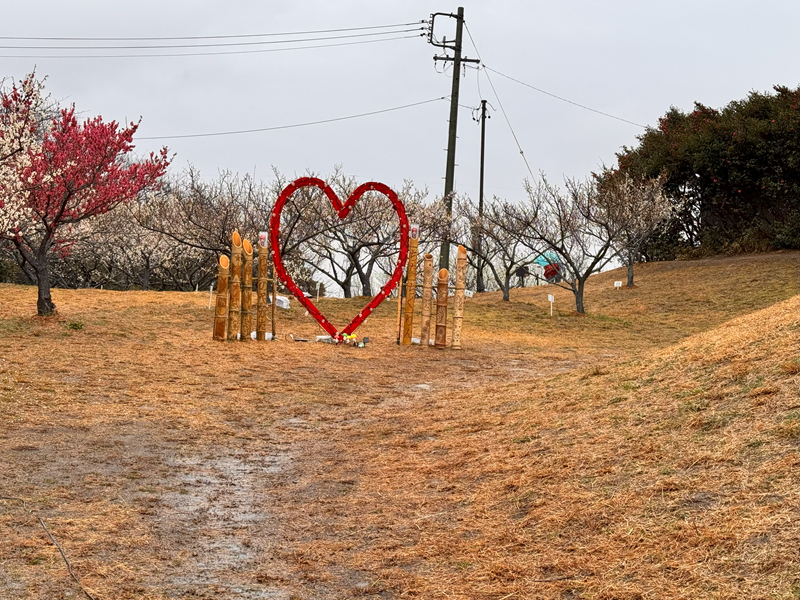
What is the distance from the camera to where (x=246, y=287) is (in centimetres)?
1549

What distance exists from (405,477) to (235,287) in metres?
8.95

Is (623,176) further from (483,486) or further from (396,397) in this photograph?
(483,486)

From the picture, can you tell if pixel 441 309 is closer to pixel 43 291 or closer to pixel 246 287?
pixel 246 287

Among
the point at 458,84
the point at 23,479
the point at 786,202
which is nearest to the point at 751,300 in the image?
the point at 786,202

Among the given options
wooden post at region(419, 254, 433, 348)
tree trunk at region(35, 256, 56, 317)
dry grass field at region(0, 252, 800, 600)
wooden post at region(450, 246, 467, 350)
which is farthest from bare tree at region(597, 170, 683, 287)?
tree trunk at region(35, 256, 56, 317)

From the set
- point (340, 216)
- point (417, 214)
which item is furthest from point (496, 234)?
point (340, 216)

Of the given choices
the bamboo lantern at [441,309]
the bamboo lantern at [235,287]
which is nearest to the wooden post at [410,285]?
the bamboo lantern at [441,309]

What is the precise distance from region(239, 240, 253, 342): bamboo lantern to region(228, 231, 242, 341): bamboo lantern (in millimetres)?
111

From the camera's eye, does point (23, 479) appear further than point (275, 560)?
Yes

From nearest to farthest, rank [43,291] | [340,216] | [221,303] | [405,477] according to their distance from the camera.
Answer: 1. [405,477]
2. [221,303]
3. [340,216]
4. [43,291]

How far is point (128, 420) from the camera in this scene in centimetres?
905

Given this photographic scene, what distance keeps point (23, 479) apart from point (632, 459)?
463 cm

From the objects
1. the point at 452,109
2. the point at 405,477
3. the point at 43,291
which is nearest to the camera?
the point at 405,477

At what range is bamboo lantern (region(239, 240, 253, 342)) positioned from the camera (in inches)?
602
